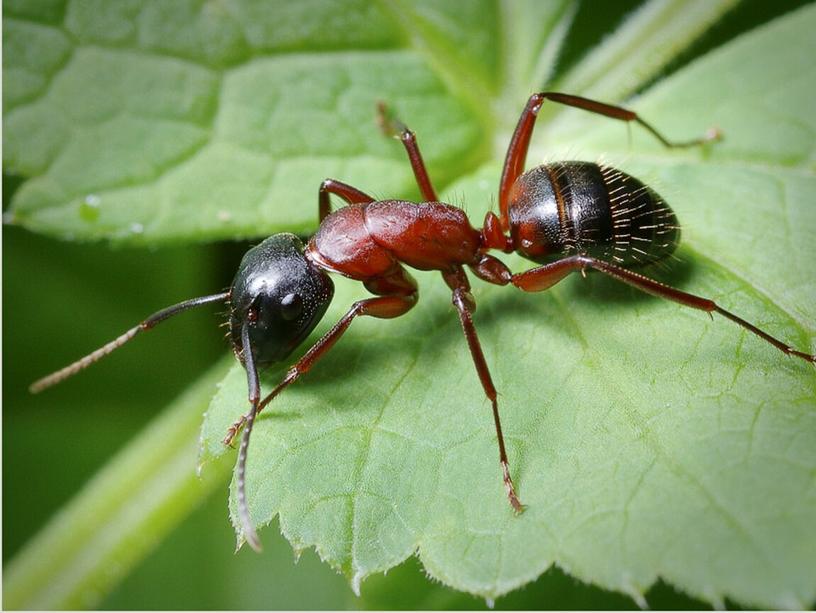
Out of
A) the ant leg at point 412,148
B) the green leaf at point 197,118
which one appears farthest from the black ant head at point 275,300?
the ant leg at point 412,148

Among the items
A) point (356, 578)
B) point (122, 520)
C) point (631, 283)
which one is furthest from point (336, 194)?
point (122, 520)

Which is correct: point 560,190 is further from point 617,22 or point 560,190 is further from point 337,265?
point 617,22

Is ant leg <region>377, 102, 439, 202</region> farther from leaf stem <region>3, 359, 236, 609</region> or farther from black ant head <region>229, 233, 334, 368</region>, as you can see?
leaf stem <region>3, 359, 236, 609</region>

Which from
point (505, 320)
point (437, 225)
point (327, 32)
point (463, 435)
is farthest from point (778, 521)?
point (327, 32)

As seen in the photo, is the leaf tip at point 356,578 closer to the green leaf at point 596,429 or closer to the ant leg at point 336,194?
the green leaf at point 596,429

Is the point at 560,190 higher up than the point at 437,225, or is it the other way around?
the point at 560,190

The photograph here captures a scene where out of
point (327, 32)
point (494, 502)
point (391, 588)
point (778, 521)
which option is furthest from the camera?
point (327, 32)

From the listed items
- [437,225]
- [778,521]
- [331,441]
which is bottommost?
[331,441]
